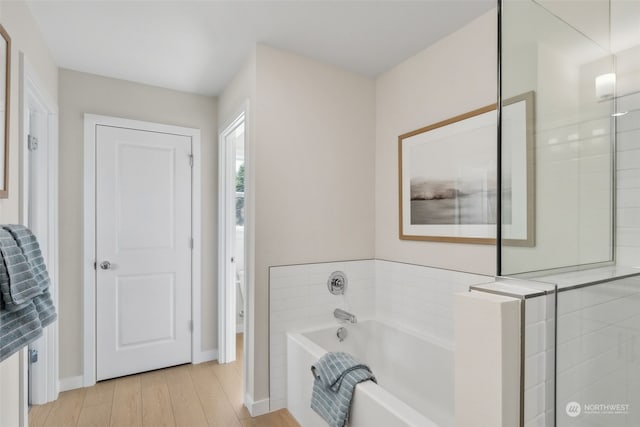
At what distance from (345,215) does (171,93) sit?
1.92 metres

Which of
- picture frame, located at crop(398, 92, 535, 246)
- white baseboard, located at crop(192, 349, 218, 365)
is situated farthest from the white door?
picture frame, located at crop(398, 92, 535, 246)

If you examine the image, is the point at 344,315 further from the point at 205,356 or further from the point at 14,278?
the point at 14,278

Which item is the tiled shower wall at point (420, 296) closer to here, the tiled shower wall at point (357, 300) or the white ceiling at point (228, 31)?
the tiled shower wall at point (357, 300)

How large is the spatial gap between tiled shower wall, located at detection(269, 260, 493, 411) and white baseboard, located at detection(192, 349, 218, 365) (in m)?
1.08

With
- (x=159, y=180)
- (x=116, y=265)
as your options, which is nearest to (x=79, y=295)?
(x=116, y=265)

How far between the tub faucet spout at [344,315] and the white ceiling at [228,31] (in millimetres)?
1865

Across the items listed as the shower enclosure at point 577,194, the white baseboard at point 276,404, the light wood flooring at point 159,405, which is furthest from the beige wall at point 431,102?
the light wood flooring at point 159,405

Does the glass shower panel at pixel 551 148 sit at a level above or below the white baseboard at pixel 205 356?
above

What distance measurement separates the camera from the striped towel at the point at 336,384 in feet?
5.21

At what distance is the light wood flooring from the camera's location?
84.2 inches

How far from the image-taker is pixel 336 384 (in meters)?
1.65

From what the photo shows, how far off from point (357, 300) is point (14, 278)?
2040 mm

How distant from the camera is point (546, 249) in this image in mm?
1071

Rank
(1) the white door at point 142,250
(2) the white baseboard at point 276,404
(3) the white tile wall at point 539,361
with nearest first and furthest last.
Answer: (3) the white tile wall at point 539,361 < (2) the white baseboard at point 276,404 < (1) the white door at point 142,250
